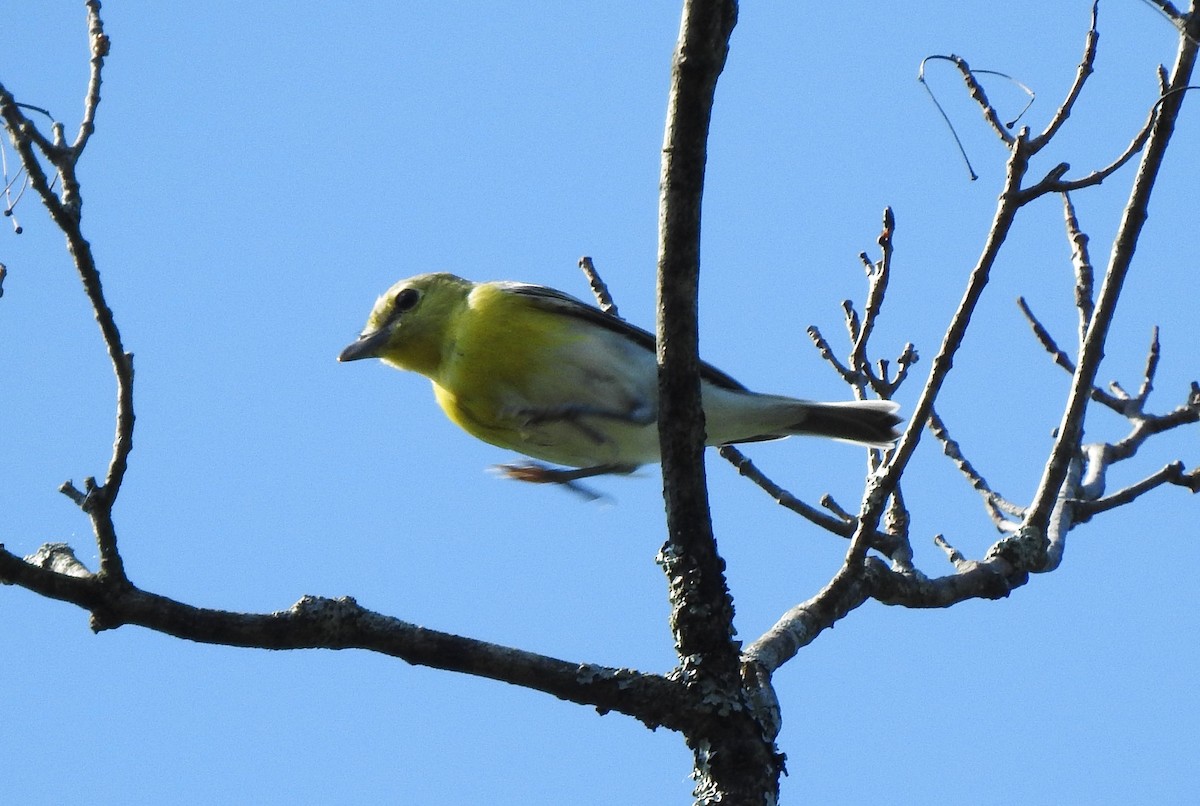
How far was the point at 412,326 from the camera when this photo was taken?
5.86 metres

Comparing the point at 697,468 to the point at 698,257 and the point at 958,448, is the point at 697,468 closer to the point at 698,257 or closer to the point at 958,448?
the point at 698,257

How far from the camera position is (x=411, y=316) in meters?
5.89

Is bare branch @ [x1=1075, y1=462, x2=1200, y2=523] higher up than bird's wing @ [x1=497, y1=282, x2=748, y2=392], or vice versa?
bird's wing @ [x1=497, y1=282, x2=748, y2=392]

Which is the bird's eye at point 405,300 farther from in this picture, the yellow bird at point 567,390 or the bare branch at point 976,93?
the bare branch at point 976,93

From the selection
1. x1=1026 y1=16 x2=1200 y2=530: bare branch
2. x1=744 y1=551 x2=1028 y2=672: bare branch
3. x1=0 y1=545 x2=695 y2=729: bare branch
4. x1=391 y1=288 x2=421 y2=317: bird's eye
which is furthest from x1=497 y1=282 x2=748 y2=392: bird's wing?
x1=0 y1=545 x2=695 y2=729: bare branch

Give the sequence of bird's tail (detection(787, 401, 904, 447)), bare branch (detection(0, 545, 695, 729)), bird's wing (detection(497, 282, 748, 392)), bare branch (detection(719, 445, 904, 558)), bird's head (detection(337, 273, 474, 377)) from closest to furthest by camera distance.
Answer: bare branch (detection(0, 545, 695, 729)) → bare branch (detection(719, 445, 904, 558)) → bird's tail (detection(787, 401, 904, 447)) → bird's wing (detection(497, 282, 748, 392)) → bird's head (detection(337, 273, 474, 377))

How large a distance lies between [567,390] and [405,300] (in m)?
1.13

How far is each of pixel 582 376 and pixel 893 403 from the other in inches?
48.7

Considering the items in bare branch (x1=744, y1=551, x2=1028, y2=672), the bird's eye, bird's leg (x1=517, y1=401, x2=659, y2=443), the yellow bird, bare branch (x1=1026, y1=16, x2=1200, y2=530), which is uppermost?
the bird's eye

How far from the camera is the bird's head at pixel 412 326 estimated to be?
5.80m

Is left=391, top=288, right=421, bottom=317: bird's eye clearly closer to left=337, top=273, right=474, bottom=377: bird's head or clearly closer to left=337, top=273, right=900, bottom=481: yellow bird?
left=337, top=273, right=474, bottom=377: bird's head

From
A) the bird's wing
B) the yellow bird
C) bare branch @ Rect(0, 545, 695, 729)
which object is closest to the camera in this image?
bare branch @ Rect(0, 545, 695, 729)

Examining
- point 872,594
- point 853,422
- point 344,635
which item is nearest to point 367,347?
point 853,422

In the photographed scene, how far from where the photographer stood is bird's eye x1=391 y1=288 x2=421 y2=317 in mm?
5965
